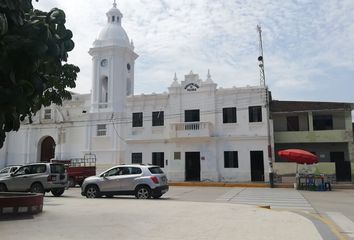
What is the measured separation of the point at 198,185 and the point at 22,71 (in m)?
26.8

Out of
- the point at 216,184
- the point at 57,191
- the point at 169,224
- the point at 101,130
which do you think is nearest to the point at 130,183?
the point at 57,191

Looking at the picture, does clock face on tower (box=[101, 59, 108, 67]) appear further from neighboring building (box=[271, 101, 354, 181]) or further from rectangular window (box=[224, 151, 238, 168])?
neighboring building (box=[271, 101, 354, 181])

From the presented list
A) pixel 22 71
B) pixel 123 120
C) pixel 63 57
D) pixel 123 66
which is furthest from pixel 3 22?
pixel 123 66

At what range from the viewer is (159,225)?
941 centimetres

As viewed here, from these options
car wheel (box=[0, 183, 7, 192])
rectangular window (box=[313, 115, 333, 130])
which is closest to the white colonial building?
rectangular window (box=[313, 115, 333, 130])

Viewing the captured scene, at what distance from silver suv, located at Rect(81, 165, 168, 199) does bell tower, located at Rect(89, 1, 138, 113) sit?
20.7 meters

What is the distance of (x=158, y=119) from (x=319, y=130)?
14513 mm

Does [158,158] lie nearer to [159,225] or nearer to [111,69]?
[111,69]

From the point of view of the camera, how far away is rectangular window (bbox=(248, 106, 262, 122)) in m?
31.8

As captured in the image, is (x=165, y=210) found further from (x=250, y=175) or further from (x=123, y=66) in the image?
(x=123, y=66)

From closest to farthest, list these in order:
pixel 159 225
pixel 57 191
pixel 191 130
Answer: pixel 159 225 < pixel 57 191 < pixel 191 130

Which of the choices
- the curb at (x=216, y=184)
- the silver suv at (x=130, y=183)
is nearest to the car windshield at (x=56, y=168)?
the silver suv at (x=130, y=183)

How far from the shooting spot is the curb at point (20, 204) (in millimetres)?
10852

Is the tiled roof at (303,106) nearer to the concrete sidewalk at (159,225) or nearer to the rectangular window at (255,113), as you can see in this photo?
the rectangular window at (255,113)
